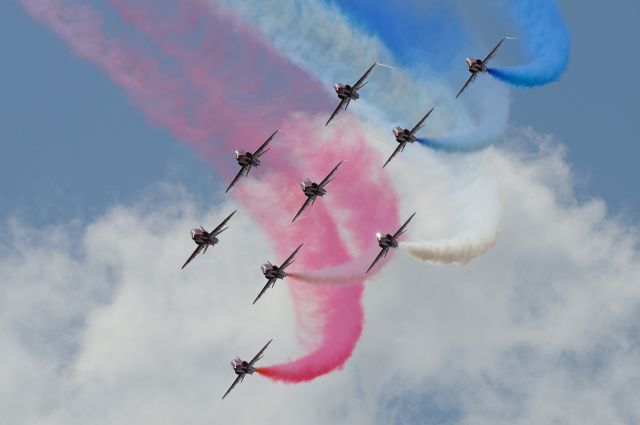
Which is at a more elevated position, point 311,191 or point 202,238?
point 311,191

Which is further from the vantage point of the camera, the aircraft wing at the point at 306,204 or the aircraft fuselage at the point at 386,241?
the aircraft wing at the point at 306,204

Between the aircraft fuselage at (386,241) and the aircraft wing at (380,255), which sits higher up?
the aircraft fuselage at (386,241)

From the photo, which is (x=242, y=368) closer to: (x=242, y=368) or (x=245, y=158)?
(x=242, y=368)

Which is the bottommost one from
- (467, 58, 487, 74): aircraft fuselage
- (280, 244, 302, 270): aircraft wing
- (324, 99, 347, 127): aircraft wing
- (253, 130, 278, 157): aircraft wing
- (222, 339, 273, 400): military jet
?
(222, 339, 273, 400): military jet

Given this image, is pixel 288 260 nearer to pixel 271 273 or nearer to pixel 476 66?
pixel 271 273

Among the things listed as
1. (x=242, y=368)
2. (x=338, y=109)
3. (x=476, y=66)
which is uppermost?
(x=476, y=66)

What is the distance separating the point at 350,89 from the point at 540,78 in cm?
1464

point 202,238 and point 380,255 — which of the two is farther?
point 202,238

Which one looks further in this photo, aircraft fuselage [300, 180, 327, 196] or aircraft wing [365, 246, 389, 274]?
aircraft fuselage [300, 180, 327, 196]

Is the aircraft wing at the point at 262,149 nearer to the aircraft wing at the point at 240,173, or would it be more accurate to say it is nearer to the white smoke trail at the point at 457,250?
the aircraft wing at the point at 240,173

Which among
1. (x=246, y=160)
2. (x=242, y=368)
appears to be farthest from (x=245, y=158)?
(x=242, y=368)

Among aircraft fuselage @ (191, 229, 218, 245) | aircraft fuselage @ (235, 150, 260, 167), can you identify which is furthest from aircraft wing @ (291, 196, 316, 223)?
aircraft fuselage @ (191, 229, 218, 245)

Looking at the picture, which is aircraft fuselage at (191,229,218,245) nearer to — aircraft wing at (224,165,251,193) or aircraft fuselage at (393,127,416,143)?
aircraft wing at (224,165,251,193)

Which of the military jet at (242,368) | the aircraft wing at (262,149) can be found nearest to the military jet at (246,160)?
the aircraft wing at (262,149)
